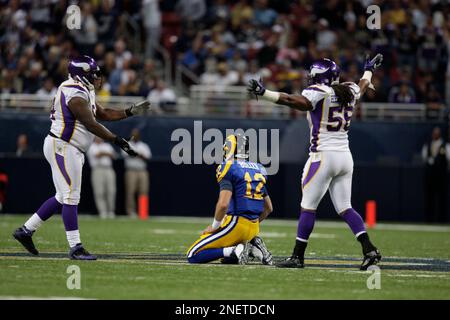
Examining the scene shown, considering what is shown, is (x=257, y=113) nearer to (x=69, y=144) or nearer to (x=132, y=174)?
(x=132, y=174)

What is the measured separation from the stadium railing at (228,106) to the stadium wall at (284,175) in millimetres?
237

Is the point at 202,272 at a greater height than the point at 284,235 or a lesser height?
greater

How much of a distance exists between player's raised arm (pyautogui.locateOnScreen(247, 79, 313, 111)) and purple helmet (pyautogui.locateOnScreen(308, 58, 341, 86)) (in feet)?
1.21

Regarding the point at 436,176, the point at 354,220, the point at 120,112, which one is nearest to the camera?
the point at 354,220

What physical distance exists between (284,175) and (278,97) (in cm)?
1096

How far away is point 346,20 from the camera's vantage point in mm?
22719

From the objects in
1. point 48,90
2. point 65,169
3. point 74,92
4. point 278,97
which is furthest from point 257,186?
point 48,90

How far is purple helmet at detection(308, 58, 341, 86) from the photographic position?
10.2 meters

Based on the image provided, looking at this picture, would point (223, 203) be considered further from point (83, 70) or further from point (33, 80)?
point (33, 80)

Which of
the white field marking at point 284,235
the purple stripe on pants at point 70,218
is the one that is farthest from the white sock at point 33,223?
the white field marking at point 284,235

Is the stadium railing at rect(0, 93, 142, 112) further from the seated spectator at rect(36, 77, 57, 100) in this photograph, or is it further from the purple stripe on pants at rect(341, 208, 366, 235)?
the purple stripe on pants at rect(341, 208, 366, 235)

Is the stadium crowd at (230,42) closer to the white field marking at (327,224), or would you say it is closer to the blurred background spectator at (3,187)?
the blurred background spectator at (3,187)

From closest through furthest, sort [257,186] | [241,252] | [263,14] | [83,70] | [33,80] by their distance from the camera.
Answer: [241,252]
[257,186]
[83,70]
[33,80]
[263,14]

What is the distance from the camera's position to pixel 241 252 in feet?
33.6
